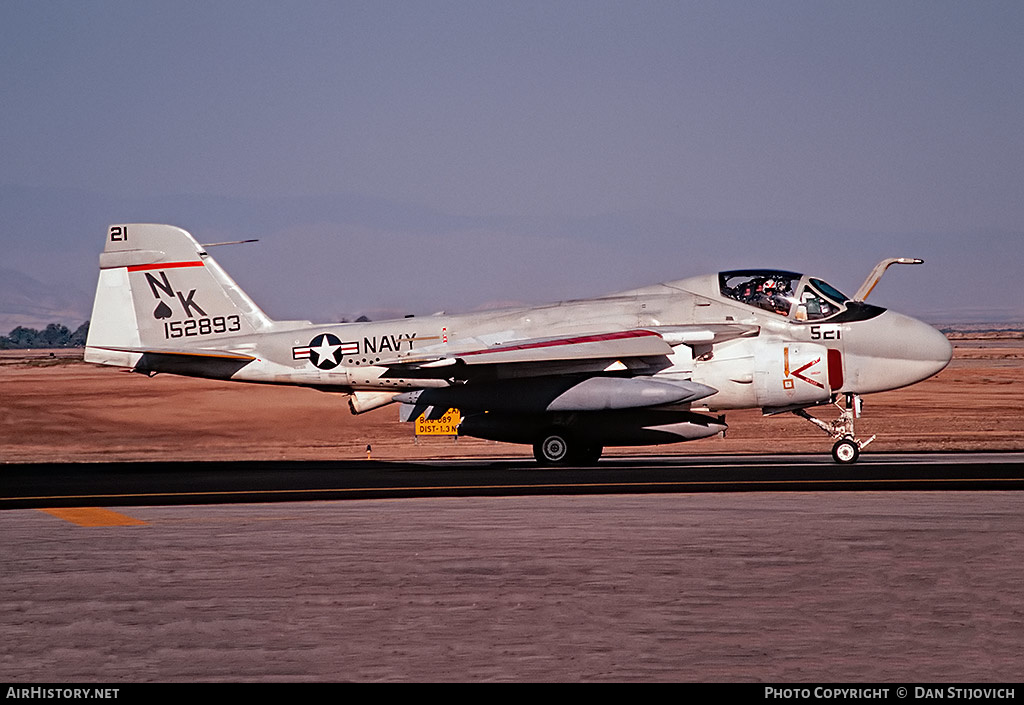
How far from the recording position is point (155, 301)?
2284cm

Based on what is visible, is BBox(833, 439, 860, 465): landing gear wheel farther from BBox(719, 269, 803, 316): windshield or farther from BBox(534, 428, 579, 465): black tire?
BBox(534, 428, 579, 465): black tire

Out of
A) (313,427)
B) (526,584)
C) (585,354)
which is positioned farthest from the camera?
(313,427)

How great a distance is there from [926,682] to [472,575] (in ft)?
13.4

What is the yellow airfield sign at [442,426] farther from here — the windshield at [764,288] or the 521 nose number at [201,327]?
the windshield at [764,288]

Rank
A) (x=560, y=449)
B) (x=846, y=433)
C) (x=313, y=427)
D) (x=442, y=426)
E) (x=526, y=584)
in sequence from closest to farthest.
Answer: (x=526, y=584)
(x=846, y=433)
(x=560, y=449)
(x=442, y=426)
(x=313, y=427)

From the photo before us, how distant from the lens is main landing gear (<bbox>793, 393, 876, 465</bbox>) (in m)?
19.7

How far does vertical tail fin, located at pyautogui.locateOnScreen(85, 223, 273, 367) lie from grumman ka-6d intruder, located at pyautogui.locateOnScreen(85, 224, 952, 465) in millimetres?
39

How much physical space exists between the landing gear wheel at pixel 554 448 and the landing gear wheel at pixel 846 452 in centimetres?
461

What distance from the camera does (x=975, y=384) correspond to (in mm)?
50281

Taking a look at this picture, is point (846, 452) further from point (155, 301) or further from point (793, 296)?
point (155, 301)

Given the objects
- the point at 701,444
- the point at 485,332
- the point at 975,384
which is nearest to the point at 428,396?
the point at 485,332

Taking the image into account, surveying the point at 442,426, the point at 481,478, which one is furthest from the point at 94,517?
the point at 442,426

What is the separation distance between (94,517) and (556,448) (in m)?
9.38

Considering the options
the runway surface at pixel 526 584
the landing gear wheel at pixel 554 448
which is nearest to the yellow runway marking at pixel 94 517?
the runway surface at pixel 526 584
